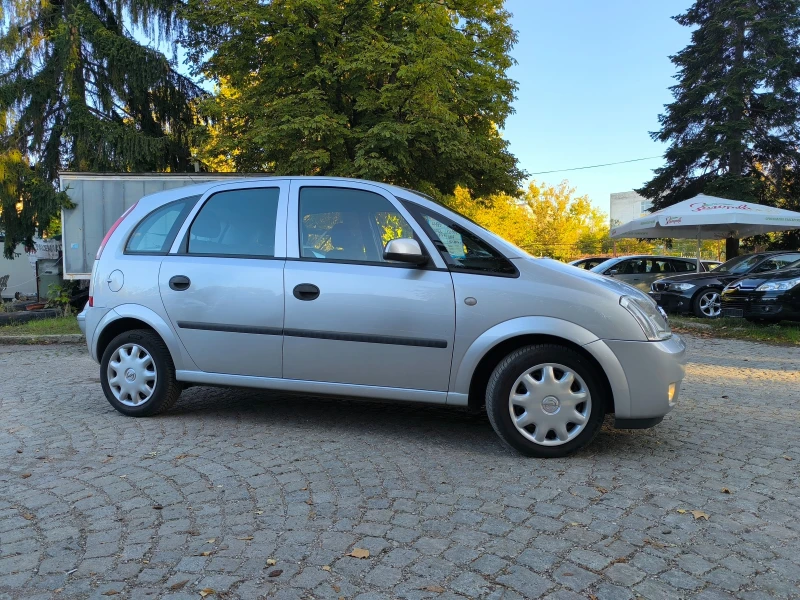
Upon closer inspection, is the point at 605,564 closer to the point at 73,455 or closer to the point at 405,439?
the point at 405,439

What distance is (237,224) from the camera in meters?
4.88

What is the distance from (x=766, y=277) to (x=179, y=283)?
1073cm

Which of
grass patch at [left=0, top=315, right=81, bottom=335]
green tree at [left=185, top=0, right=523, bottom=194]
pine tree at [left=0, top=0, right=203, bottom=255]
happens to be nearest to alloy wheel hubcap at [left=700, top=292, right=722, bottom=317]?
green tree at [left=185, top=0, right=523, bottom=194]

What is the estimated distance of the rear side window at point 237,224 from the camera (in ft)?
15.6

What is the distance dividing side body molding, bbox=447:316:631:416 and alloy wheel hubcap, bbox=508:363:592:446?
0.56 feet

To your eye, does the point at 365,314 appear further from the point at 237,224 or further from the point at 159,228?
the point at 159,228

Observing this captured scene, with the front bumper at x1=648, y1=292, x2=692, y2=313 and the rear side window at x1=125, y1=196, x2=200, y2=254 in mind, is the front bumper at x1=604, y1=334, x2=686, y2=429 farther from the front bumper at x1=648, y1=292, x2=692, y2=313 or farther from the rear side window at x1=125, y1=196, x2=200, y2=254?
the front bumper at x1=648, y1=292, x2=692, y2=313

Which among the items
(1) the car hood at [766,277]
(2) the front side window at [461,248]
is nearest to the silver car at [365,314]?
(2) the front side window at [461,248]

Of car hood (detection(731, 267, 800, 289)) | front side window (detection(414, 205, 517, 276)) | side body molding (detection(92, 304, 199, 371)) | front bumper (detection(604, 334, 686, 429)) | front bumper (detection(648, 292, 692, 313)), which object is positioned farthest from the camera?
front bumper (detection(648, 292, 692, 313))

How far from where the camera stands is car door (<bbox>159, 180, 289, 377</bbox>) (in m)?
4.60

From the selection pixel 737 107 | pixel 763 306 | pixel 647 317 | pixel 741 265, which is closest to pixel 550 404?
pixel 647 317

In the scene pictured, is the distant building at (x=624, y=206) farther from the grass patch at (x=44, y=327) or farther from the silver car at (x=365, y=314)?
the silver car at (x=365, y=314)

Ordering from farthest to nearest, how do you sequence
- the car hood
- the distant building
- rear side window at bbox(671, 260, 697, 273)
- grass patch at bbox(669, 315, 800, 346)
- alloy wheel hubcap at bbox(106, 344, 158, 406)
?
the distant building → rear side window at bbox(671, 260, 697, 273) → the car hood → grass patch at bbox(669, 315, 800, 346) → alloy wheel hubcap at bbox(106, 344, 158, 406)

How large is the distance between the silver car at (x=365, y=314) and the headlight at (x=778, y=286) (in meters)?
8.31
